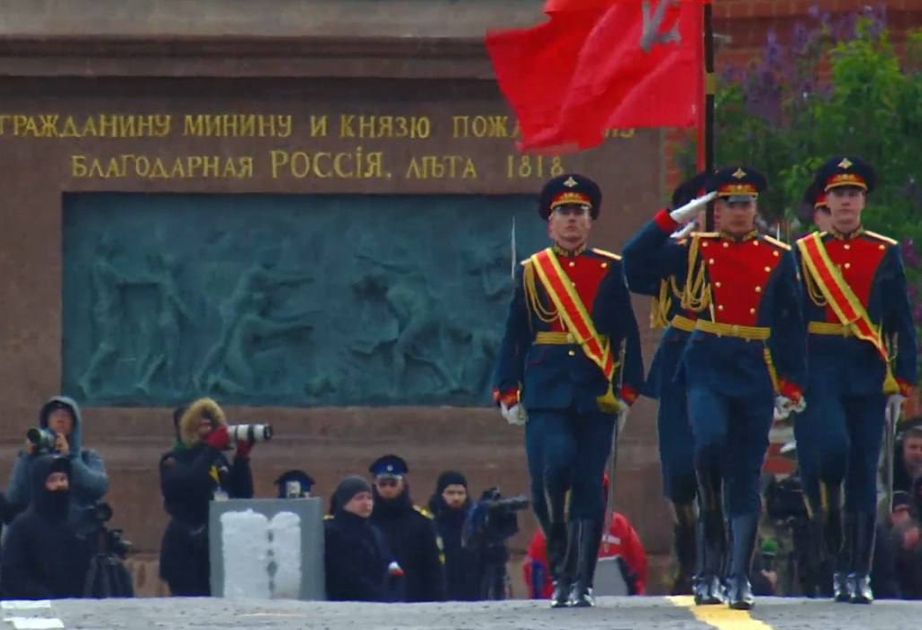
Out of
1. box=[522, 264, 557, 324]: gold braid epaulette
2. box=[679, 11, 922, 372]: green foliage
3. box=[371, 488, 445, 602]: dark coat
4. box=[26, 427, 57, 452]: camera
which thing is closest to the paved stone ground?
box=[522, 264, 557, 324]: gold braid epaulette

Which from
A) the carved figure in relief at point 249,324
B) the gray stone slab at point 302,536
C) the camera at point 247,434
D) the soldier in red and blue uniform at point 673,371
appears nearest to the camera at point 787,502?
the gray stone slab at point 302,536

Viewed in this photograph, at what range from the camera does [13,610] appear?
1592cm

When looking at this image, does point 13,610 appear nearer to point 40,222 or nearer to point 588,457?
point 588,457

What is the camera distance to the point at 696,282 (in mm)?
16188

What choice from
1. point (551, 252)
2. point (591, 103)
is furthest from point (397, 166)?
point (551, 252)

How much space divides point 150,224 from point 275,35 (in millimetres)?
1421

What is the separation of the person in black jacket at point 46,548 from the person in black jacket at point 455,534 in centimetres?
189

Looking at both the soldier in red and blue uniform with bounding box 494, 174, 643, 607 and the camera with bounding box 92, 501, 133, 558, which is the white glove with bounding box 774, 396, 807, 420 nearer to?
the soldier in red and blue uniform with bounding box 494, 174, 643, 607

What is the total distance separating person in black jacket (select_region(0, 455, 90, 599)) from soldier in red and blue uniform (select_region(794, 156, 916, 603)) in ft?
16.0

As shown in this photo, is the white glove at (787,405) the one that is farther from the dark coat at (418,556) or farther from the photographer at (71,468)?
the photographer at (71,468)

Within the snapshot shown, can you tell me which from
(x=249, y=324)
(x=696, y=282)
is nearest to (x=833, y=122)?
(x=249, y=324)

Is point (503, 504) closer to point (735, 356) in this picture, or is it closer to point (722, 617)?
point (735, 356)

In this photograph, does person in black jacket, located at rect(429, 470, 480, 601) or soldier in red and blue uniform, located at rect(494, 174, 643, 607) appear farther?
person in black jacket, located at rect(429, 470, 480, 601)

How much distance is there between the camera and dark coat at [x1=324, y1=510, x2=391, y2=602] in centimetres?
1964
